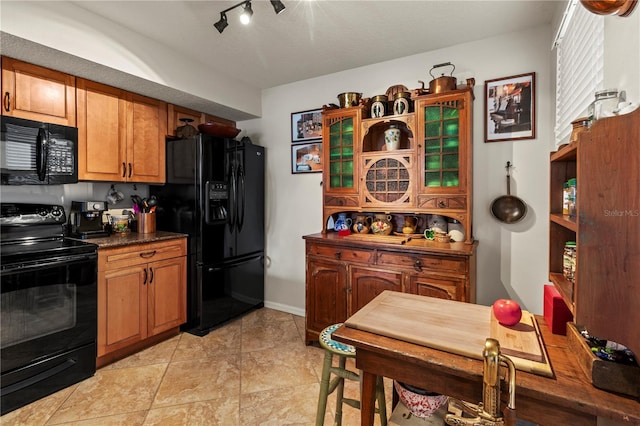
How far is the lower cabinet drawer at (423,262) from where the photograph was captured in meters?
2.13

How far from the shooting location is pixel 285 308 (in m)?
3.56

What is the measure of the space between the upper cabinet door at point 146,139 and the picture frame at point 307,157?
4.28 ft

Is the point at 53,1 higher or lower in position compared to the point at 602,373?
higher

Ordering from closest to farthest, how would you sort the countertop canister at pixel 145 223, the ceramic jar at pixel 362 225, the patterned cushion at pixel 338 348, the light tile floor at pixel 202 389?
the patterned cushion at pixel 338 348, the light tile floor at pixel 202 389, the ceramic jar at pixel 362 225, the countertop canister at pixel 145 223

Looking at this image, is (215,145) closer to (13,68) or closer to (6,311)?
(13,68)

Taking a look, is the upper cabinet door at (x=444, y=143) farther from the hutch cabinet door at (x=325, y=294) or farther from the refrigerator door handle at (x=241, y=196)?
the refrigerator door handle at (x=241, y=196)

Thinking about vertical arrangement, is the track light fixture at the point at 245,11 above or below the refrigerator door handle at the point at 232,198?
above

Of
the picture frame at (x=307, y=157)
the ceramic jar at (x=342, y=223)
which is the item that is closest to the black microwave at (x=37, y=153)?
the picture frame at (x=307, y=157)

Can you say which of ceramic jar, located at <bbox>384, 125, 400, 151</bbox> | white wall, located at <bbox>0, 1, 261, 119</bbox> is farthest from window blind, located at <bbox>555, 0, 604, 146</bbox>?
white wall, located at <bbox>0, 1, 261, 119</bbox>

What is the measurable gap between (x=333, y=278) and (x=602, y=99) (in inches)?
79.5

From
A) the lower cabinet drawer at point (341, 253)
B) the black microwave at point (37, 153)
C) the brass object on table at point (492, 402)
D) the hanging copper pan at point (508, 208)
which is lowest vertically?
the brass object on table at point (492, 402)

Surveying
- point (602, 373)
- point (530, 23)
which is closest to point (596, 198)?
point (602, 373)

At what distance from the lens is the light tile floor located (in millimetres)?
1831

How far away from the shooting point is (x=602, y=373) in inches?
31.3
